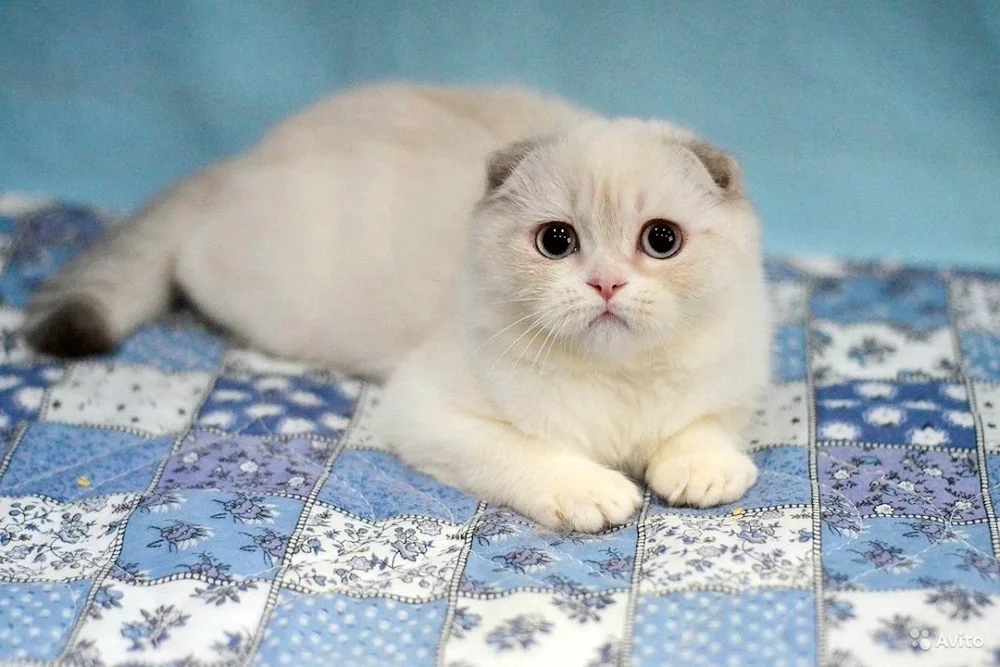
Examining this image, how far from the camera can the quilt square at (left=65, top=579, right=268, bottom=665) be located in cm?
152

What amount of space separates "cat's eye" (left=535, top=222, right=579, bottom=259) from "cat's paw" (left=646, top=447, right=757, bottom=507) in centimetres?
40

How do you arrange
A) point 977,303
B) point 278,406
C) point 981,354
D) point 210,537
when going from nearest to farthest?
point 210,537
point 278,406
point 981,354
point 977,303

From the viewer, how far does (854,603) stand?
1561mm

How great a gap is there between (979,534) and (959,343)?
839mm

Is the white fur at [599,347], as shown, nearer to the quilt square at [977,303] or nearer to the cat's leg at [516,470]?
the cat's leg at [516,470]

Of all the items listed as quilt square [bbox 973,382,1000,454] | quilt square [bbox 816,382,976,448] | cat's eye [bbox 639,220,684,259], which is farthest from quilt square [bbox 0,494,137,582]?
quilt square [bbox 973,382,1000,454]

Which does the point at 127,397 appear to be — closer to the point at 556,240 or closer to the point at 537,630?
the point at 556,240

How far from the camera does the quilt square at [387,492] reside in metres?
1.90

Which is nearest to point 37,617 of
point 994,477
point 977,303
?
point 994,477

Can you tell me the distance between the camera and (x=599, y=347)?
1.78 m

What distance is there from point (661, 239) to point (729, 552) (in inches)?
18.9

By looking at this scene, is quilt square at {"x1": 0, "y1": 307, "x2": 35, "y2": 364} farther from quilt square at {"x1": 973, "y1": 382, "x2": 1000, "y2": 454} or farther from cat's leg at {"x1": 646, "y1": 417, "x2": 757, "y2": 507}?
quilt square at {"x1": 973, "y1": 382, "x2": 1000, "y2": 454}

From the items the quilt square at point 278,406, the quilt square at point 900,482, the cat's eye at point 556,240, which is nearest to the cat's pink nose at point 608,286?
the cat's eye at point 556,240

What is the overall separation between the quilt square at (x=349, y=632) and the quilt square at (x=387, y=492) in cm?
26
